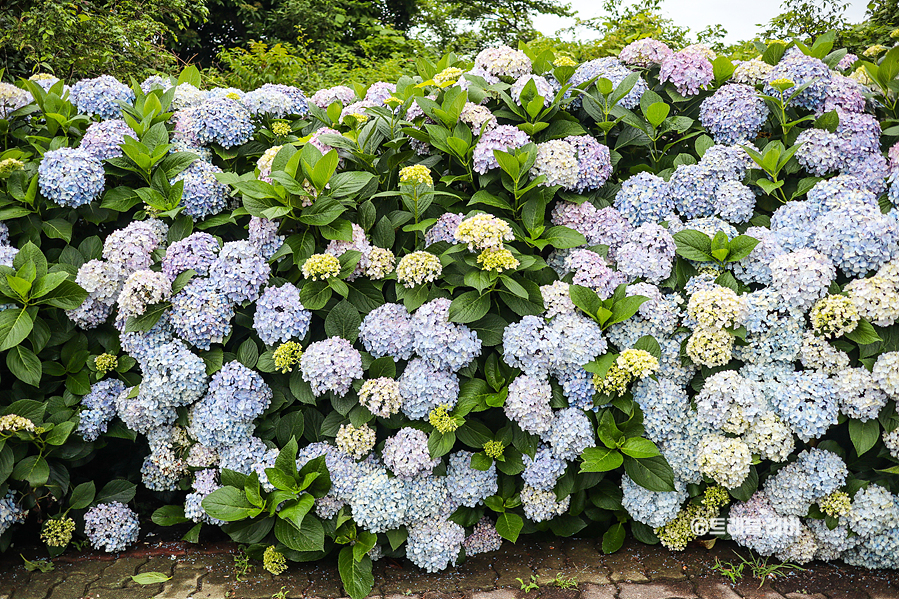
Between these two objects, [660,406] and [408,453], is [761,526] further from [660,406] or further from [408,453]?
[408,453]

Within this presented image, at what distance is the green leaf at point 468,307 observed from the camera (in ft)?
9.35

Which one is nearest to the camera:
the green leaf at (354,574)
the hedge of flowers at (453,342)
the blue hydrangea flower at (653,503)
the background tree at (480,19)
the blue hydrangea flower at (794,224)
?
the green leaf at (354,574)

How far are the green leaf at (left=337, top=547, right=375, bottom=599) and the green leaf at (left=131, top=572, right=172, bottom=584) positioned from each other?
813 millimetres

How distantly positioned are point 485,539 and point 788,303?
1.80 metres

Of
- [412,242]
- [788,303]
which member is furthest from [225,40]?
[788,303]

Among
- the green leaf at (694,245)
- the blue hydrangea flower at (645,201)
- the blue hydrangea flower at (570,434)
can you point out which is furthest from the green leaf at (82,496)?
the green leaf at (694,245)

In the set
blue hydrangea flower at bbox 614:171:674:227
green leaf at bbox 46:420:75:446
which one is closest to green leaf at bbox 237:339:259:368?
green leaf at bbox 46:420:75:446

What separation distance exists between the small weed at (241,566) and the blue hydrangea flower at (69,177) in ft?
6.31

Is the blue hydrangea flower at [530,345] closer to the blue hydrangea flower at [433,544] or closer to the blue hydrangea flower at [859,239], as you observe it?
the blue hydrangea flower at [433,544]

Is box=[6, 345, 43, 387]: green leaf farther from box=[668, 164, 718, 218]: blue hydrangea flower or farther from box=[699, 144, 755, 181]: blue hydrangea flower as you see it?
box=[699, 144, 755, 181]: blue hydrangea flower

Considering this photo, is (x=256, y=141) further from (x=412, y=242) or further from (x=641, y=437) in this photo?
(x=641, y=437)

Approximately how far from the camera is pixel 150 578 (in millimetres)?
2922

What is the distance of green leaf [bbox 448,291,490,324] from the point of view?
112 inches

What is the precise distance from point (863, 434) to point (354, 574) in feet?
7.73
